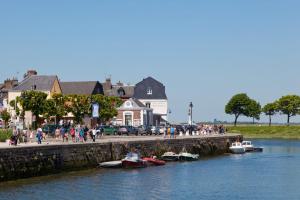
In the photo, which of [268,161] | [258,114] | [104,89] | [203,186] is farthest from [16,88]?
[258,114]

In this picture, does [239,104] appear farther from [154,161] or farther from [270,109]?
[154,161]

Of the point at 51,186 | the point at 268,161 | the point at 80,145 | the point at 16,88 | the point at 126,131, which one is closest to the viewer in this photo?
the point at 51,186

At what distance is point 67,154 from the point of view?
2050 inches

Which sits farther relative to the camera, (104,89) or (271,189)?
(104,89)

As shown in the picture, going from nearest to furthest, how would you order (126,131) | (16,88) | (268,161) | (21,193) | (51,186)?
1. (21,193)
2. (51,186)
3. (268,161)
4. (126,131)
5. (16,88)

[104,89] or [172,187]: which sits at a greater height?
[104,89]

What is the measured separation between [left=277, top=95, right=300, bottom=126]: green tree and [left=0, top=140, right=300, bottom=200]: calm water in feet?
369

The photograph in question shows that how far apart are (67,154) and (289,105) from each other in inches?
5031

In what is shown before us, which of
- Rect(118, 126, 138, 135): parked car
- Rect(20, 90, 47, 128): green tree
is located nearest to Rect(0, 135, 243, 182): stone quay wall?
Rect(118, 126, 138, 135): parked car

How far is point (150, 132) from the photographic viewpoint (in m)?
91.1

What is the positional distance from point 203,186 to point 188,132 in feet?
159

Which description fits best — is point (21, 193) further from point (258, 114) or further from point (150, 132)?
point (258, 114)

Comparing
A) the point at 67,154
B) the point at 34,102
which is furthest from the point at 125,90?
the point at 67,154

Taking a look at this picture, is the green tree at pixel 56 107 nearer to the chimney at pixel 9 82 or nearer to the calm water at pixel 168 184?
the calm water at pixel 168 184
